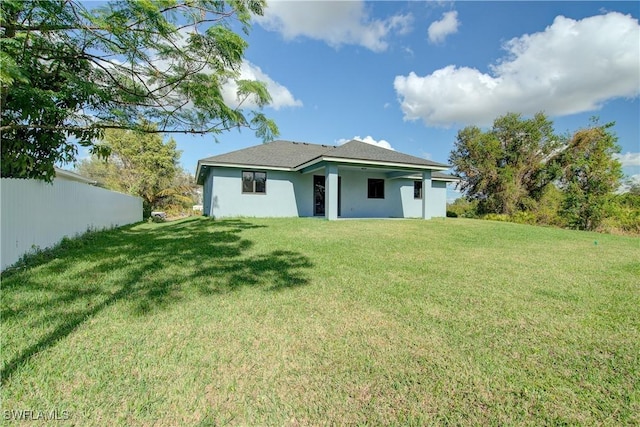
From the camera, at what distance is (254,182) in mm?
15398

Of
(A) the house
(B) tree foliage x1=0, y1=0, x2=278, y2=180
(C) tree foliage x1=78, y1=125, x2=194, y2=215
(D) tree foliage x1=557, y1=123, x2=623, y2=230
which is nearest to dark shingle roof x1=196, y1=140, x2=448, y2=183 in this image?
(A) the house

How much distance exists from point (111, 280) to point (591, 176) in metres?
27.7

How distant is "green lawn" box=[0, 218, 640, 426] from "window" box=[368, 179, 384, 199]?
12406 mm

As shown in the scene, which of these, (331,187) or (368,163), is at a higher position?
(368,163)

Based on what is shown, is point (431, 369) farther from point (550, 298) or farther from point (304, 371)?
point (550, 298)

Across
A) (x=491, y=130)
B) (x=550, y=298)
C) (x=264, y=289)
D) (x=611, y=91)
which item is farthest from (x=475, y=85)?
(x=264, y=289)

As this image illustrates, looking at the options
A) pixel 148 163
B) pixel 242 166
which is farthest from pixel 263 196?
pixel 148 163

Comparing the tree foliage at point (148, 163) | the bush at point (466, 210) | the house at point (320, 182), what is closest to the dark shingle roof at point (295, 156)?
the house at point (320, 182)

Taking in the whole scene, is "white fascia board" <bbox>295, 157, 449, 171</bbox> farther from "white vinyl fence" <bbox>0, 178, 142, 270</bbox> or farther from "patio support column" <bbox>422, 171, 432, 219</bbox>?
"white vinyl fence" <bbox>0, 178, 142, 270</bbox>

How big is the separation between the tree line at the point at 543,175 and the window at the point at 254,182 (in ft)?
53.7

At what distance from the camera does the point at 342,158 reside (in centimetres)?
1309

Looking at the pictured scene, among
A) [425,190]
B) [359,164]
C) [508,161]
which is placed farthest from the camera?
[508,161]

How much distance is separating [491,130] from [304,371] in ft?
95.6

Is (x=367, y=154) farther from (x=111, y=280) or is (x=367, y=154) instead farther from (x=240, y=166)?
(x=111, y=280)
